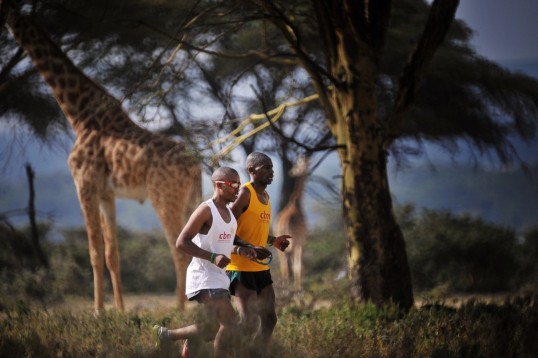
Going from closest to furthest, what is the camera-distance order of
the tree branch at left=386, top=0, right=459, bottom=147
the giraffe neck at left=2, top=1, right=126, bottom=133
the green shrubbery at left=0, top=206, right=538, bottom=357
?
the green shrubbery at left=0, top=206, right=538, bottom=357 < the tree branch at left=386, top=0, right=459, bottom=147 < the giraffe neck at left=2, top=1, right=126, bottom=133

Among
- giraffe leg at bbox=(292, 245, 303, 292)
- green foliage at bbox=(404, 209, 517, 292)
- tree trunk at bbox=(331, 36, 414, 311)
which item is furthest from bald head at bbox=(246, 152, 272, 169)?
green foliage at bbox=(404, 209, 517, 292)

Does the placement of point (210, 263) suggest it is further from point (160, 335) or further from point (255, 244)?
point (160, 335)

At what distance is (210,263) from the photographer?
5500 mm

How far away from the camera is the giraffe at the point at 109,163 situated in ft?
33.4

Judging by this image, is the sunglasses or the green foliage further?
the green foliage

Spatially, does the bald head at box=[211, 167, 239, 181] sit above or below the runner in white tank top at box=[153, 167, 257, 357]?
above

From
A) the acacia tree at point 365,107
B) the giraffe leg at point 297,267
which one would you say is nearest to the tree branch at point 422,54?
the acacia tree at point 365,107

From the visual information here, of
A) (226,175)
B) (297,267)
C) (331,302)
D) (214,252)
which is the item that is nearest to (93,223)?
(331,302)

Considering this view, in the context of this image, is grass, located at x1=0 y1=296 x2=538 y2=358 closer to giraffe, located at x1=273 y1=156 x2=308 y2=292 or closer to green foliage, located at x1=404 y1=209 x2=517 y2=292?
giraffe, located at x1=273 y1=156 x2=308 y2=292

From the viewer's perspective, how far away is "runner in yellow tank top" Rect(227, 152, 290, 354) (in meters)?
5.77

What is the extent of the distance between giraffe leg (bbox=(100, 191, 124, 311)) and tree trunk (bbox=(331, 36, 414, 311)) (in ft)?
9.57

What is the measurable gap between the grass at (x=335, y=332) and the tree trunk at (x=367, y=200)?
0.35 m

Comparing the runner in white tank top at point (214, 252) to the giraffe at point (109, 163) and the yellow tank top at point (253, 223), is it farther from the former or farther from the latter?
the giraffe at point (109, 163)

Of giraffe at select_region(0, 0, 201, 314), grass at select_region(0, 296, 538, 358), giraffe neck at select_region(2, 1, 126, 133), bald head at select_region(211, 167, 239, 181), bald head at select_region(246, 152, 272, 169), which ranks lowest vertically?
grass at select_region(0, 296, 538, 358)
